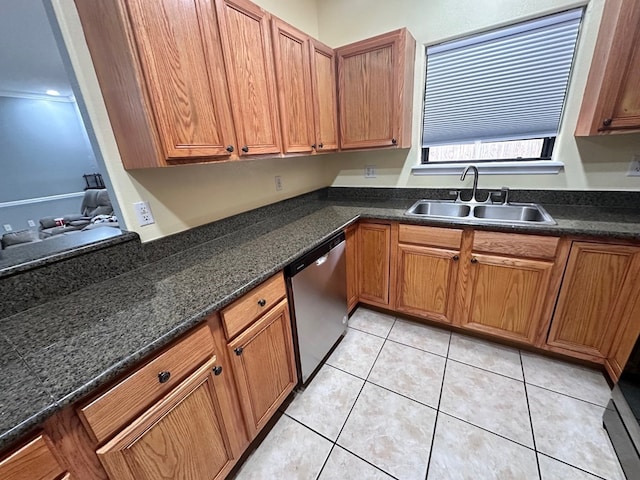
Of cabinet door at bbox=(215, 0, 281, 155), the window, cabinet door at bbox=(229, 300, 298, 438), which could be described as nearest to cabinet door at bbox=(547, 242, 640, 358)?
the window

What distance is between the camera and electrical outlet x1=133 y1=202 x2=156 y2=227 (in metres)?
1.25

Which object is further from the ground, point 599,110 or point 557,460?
point 599,110

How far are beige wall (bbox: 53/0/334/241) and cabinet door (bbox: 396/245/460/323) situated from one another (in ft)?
3.57

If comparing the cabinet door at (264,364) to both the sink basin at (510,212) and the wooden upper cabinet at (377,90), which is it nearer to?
the wooden upper cabinet at (377,90)

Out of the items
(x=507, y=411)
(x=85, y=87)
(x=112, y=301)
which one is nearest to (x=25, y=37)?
(x=85, y=87)

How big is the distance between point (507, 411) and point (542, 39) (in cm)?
219

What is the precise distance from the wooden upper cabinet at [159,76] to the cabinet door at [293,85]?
16.9 inches

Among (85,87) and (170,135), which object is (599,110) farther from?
(85,87)

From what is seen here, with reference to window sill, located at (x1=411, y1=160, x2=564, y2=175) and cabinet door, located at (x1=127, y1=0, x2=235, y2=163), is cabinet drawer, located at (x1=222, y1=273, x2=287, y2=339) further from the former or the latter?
window sill, located at (x1=411, y1=160, x2=564, y2=175)

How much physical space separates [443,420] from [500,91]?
6.87ft

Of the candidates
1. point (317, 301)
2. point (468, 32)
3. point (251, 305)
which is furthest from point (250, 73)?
point (468, 32)

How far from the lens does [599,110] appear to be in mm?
1387

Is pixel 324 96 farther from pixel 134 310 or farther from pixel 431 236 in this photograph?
pixel 134 310

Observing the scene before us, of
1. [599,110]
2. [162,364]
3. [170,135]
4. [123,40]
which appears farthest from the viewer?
[599,110]
